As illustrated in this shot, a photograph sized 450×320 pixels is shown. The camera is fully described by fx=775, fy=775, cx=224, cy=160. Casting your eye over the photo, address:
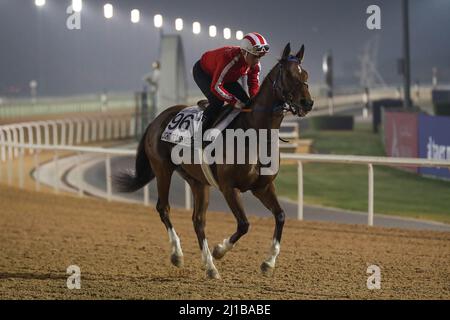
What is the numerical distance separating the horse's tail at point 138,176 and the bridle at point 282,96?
2068 mm

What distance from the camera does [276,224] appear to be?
6.28 metres

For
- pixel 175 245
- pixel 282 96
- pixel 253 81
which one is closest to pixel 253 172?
pixel 282 96

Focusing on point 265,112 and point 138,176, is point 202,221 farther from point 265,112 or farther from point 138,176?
point 138,176

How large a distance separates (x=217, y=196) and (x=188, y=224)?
4.31 meters

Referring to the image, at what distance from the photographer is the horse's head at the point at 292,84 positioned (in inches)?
227

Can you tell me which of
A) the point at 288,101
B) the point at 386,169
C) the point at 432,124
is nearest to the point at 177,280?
the point at 288,101

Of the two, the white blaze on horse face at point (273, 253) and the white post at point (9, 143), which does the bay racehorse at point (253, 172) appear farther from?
the white post at point (9, 143)

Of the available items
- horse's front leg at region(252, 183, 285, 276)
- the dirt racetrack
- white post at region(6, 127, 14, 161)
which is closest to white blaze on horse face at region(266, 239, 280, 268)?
horse's front leg at region(252, 183, 285, 276)

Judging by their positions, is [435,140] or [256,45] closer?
[256,45]

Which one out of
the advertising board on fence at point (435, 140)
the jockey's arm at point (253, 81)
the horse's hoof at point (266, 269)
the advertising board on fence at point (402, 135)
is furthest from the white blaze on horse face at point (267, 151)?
the advertising board on fence at point (402, 135)

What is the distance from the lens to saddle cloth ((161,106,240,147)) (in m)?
6.39

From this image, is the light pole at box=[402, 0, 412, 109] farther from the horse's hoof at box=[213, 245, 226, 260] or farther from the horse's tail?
the horse's hoof at box=[213, 245, 226, 260]

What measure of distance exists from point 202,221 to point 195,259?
38.3 inches

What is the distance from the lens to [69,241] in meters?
8.92
